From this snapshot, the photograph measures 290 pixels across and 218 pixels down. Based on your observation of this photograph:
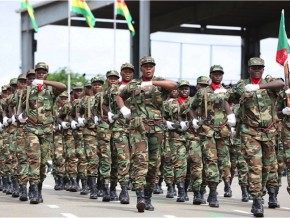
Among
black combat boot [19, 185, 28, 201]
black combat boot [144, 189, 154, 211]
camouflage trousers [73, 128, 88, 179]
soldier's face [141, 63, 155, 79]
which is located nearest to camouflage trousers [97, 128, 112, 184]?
black combat boot [19, 185, 28, 201]

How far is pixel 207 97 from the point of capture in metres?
15.4

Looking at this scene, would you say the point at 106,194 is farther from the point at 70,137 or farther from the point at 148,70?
the point at 70,137

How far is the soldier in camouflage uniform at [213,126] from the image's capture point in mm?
15000

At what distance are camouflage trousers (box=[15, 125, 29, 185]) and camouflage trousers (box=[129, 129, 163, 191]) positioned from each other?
99.3 inches

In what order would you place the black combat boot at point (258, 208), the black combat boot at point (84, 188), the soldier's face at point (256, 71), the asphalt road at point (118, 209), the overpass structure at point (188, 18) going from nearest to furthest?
the black combat boot at point (258, 208) → the asphalt road at point (118, 209) → the soldier's face at point (256, 71) → the black combat boot at point (84, 188) → the overpass structure at point (188, 18)

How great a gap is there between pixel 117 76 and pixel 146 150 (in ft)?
10.8

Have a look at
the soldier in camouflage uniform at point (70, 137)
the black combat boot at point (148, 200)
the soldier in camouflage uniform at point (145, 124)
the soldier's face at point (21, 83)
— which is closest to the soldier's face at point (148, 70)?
the soldier in camouflage uniform at point (145, 124)

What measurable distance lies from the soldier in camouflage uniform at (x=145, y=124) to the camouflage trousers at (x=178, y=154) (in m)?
2.84

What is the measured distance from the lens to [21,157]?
53.0 ft

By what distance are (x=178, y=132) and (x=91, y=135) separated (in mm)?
1627

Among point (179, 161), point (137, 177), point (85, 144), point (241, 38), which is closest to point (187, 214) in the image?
point (137, 177)

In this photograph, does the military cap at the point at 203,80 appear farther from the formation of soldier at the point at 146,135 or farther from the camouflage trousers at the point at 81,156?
the camouflage trousers at the point at 81,156

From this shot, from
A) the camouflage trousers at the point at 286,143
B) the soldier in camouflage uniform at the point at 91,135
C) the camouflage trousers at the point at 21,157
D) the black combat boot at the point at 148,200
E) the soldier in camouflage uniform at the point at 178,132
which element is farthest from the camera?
the soldier in camouflage uniform at the point at 91,135

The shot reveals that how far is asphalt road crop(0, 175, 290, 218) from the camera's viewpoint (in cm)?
1334
